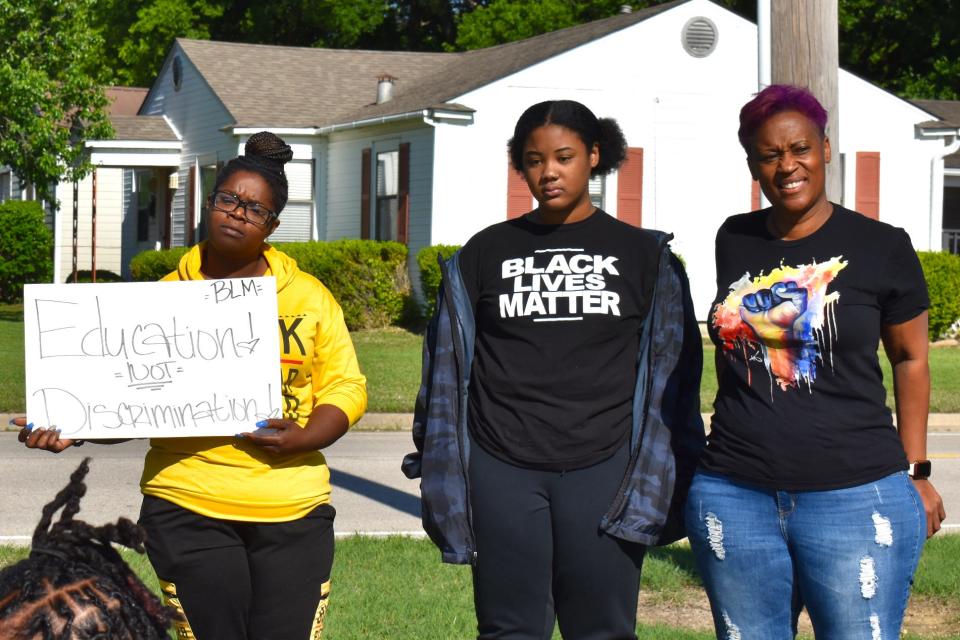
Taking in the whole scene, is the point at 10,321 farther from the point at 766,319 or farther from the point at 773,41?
the point at 766,319

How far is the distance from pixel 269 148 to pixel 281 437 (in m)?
0.82

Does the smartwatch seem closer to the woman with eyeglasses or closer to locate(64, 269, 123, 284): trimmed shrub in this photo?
the woman with eyeglasses

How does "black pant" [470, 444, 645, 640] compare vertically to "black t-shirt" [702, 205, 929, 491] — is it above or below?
below

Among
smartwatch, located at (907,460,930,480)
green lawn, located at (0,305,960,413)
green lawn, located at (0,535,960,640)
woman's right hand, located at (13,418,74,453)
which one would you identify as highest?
woman's right hand, located at (13,418,74,453)

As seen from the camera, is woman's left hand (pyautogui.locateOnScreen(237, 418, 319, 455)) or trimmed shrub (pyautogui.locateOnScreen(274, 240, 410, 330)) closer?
woman's left hand (pyautogui.locateOnScreen(237, 418, 319, 455))

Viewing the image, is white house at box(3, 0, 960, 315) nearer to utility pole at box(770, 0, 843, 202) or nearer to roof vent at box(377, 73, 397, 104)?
roof vent at box(377, 73, 397, 104)

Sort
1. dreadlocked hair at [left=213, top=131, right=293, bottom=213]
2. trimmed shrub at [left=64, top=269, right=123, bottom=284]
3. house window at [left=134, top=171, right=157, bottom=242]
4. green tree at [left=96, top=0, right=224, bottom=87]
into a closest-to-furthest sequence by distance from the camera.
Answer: dreadlocked hair at [left=213, top=131, right=293, bottom=213] → house window at [left=134, top=171, right=157, bottom=242] → trimmed shrub at [left=64, top=269, right=123, bottom=284] → green tree at [left=96, top=0, right=224, bottom=87]

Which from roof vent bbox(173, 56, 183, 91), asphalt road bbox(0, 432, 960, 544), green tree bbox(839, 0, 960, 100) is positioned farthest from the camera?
green tree bbox(839, 0, 960, 100)

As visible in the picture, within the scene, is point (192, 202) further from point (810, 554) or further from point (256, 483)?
point (810, 554)

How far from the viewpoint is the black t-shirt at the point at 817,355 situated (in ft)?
10.9

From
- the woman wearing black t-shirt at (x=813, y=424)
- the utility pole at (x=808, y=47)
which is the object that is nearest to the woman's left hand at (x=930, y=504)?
the woman wearing black t-shirt at (x=813, y=424)

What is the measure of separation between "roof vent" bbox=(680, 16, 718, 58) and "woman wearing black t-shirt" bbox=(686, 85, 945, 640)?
19908 mm

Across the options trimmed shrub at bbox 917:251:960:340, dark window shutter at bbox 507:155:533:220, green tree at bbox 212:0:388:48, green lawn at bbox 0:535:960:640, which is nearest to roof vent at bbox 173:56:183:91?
dark window shutter at bbox 507:155:533:220

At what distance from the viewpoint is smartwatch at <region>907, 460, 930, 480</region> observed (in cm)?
343
